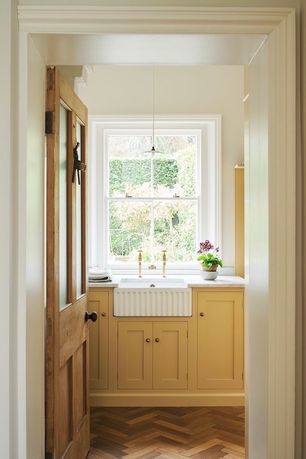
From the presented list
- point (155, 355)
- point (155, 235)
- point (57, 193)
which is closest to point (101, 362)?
point (155, 355)

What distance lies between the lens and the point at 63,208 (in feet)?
7.51

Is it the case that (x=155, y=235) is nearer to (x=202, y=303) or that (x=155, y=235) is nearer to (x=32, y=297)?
(x=202, y=303)

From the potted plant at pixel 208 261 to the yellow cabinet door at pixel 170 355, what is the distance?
1.59 feet

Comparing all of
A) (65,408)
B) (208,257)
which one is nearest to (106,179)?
(208,257)

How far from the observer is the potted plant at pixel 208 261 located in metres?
3.89

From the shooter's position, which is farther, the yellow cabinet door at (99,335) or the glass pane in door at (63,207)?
the yellow cabinet door at (99,335)

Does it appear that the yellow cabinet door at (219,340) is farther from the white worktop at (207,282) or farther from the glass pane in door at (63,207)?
the glass pane in door at (63,207)

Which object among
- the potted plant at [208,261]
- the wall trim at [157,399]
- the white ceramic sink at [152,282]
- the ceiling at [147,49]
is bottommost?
the wall trim at [157,399]

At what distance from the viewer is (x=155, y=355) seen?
3.71 meters

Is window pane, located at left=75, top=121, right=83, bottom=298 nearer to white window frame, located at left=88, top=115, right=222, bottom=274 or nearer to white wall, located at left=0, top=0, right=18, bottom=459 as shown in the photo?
white wall, located at left=0, top=0, right=18, bottom=459

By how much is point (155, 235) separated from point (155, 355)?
120cm

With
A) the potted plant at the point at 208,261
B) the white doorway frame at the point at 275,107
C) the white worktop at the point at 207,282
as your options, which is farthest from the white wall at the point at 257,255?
the potted plant at the point at 208,261

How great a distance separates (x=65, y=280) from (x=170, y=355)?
171 centimetres

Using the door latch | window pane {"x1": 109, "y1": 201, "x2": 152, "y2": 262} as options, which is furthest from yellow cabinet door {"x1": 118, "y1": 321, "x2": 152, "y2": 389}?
the door latch
